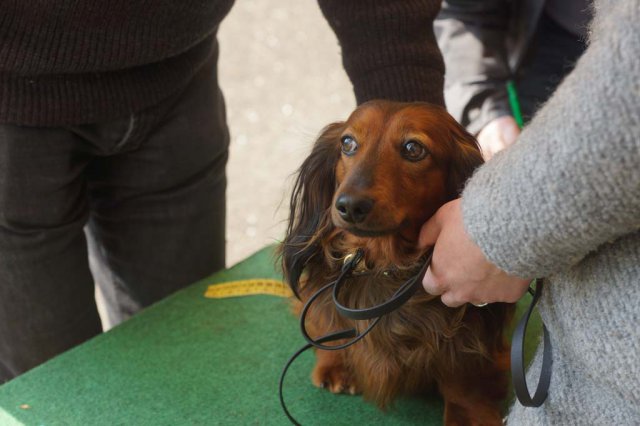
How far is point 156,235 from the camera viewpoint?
140cm

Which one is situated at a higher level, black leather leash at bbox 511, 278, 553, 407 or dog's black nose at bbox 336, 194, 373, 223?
dog's black nose at bbox 336, 194, 373, 223

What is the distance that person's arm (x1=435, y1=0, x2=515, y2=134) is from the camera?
61.1 inches

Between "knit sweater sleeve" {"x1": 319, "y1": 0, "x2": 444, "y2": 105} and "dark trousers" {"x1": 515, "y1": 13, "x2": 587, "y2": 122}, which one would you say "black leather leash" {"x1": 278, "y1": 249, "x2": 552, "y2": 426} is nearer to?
"knit sweater sleeve" {"x1": 319, "y1": 0, "x2": 444, "y2": 105}

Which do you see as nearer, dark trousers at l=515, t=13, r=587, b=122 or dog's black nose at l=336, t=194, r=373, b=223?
dog's black nose at l=336, t=194, r=373, b=223

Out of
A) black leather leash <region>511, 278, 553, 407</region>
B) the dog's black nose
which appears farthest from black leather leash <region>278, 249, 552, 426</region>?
the dog's black nose

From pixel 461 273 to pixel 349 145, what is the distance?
0.96ft

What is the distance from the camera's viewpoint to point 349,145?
1.02m

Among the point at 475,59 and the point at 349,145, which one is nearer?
the point at 349,145

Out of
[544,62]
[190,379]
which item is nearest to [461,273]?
[190,379]

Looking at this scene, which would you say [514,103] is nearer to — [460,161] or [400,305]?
[460,161]

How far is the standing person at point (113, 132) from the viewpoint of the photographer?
1.10 metres

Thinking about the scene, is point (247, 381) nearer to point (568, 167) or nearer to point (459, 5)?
point (568, 167)

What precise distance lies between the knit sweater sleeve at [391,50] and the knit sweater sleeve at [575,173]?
444mm

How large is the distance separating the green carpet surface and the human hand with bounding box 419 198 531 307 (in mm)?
365
